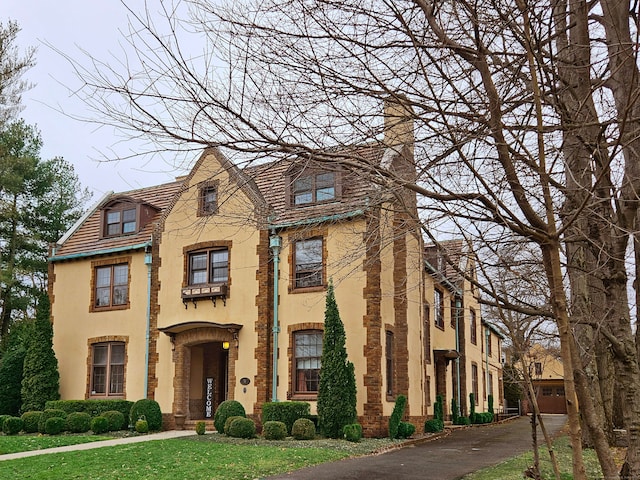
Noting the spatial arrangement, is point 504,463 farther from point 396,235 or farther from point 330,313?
point 396,235

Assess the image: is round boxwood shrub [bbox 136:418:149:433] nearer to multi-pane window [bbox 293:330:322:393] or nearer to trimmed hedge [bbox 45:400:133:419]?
trimmed hedge [bbox 45:400:133:419]

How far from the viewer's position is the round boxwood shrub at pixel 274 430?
17953 mm

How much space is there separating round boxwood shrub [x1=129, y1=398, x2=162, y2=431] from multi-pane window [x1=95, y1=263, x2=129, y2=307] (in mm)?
4200

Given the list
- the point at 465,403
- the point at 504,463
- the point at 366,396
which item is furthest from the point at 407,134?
the point at 465,403

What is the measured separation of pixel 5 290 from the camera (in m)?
35.1

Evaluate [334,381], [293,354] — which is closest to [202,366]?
[293,354]

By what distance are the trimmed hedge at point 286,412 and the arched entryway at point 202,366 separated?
233cm

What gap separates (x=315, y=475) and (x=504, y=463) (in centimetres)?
454

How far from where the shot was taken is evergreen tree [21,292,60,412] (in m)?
22.9

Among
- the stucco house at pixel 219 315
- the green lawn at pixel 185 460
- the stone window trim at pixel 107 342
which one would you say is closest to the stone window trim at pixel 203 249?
the stucco house at pixel 219 315

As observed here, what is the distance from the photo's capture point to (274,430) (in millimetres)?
17969

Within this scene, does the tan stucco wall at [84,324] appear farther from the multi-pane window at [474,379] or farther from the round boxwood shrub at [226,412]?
the multi-pane window at [474,379]

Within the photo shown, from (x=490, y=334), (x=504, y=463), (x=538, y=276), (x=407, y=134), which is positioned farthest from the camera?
(x=490, y=334)

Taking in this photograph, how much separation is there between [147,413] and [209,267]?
16.2ft
